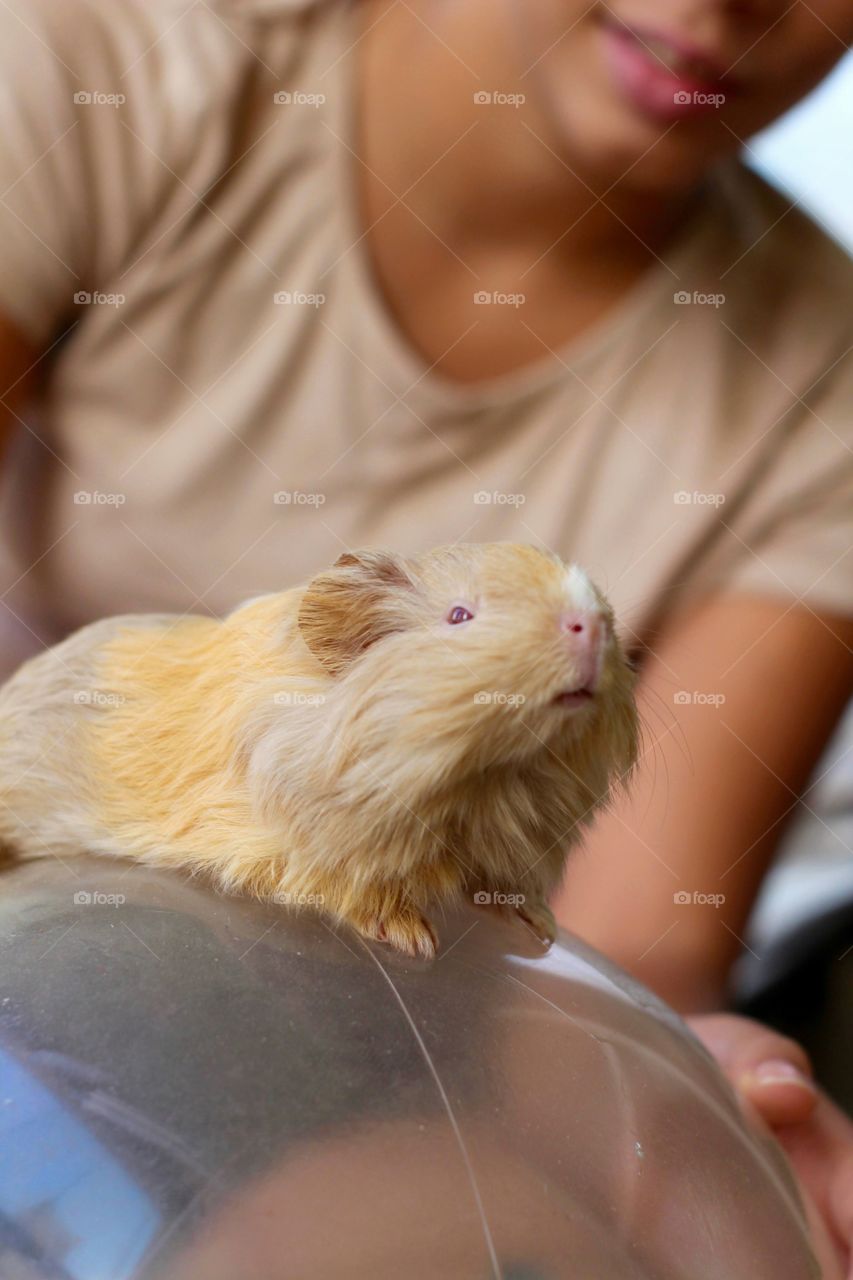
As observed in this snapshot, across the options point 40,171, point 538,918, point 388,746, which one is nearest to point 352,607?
point 388,746

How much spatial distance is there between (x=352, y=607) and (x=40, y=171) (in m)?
0.63

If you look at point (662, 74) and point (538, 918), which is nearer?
point (538, 918)

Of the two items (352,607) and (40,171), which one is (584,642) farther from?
(40,171)

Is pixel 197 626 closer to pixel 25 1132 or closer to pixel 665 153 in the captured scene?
pixel 25 1132

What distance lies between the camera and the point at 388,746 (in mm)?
430

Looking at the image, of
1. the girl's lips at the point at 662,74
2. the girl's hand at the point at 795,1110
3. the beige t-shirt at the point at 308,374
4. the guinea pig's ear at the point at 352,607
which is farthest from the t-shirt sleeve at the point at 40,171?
the girl's hand at the point at 795,1110

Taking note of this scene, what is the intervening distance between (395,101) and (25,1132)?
83 centimetres

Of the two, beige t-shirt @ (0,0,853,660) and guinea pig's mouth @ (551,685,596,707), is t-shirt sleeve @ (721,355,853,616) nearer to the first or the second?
beige t-shirt @ (0,0,853,660)

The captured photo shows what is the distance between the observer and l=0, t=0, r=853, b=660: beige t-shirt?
0.88m

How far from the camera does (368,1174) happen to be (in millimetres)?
384

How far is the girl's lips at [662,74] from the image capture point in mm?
733

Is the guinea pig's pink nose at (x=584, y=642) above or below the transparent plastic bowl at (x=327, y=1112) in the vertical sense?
above

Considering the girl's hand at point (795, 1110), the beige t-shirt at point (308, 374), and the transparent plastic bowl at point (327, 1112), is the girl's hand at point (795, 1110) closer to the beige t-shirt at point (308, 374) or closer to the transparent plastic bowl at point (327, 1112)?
the transparent plastic bowl at point (327, 1112)

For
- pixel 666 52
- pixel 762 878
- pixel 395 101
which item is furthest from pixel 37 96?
pixel 762 878
